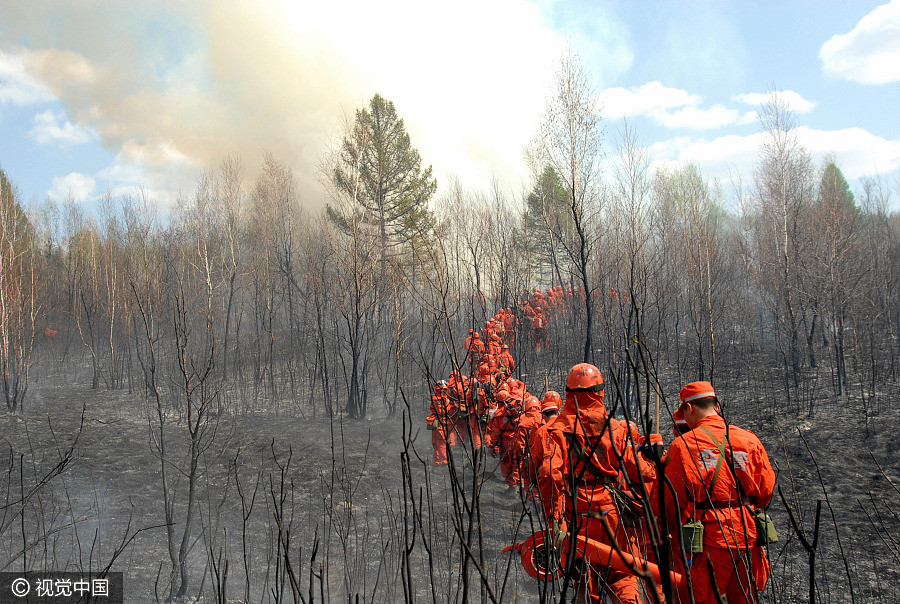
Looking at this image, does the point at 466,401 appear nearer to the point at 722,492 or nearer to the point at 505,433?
the point at 722,492

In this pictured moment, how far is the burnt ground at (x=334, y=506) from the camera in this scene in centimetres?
400

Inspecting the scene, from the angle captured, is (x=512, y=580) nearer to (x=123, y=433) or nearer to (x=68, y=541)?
(x=68, y=541)

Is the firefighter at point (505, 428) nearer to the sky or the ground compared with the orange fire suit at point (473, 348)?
nearer to the ground

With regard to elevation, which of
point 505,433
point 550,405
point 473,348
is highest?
point 473,348

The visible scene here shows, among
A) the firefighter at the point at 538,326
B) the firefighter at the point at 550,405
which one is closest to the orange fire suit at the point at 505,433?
the firefighter at the point at 550,405

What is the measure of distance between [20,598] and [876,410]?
38.5 feet

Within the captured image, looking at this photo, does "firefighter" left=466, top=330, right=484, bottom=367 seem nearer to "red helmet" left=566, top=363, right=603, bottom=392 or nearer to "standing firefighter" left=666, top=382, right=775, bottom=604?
"red helmet" left=566, top=363, right=603, bottom=392

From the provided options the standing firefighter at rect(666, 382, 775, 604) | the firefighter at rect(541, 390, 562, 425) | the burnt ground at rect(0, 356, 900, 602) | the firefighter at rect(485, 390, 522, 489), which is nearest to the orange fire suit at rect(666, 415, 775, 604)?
the standing firefighter at rect(666, 382, 775, 604)

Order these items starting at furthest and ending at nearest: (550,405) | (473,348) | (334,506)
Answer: (334,506) → (550,405) → (473,348)

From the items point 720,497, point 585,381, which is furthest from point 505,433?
point 720,497

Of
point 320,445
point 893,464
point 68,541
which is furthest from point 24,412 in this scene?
point 893,464

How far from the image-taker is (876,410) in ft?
27.8

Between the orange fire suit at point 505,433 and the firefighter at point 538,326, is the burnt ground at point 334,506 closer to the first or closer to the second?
the orange fire suit at point 505,433

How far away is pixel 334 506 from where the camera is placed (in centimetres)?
624
